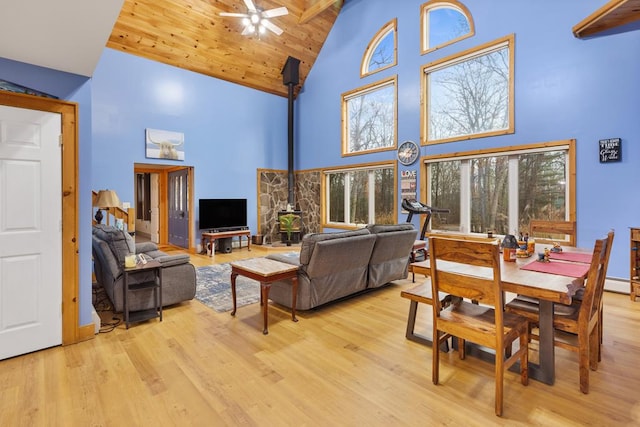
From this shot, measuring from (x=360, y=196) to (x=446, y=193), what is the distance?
219 centimetres

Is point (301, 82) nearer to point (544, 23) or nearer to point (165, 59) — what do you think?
point (165, 59)

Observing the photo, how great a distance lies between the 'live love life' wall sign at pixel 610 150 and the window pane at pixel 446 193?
2.04 m

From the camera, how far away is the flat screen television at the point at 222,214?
7.52m

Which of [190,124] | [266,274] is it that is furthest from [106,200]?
[266,274]

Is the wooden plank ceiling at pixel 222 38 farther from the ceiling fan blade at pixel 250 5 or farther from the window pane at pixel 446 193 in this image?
the window pane at pixel 446 193

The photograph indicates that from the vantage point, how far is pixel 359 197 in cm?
776

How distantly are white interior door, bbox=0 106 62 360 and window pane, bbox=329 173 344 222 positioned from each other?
617 centimetres

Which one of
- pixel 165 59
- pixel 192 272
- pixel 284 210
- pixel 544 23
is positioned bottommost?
pixel 192 272

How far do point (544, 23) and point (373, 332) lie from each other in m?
5.17

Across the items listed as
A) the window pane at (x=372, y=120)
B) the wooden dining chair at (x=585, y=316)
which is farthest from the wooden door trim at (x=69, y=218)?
the window pane at (x=372, y=120)

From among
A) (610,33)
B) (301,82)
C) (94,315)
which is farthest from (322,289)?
(301,82)

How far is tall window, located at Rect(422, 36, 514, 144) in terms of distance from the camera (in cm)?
530

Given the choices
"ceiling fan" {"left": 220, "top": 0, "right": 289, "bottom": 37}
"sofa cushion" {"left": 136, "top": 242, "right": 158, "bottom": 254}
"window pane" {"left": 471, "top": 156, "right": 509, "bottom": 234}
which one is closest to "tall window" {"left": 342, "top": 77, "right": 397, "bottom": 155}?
"window pane" {"left": 471, "top": 156, "right": 509, "bottom": 234}

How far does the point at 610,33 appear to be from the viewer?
417cm
